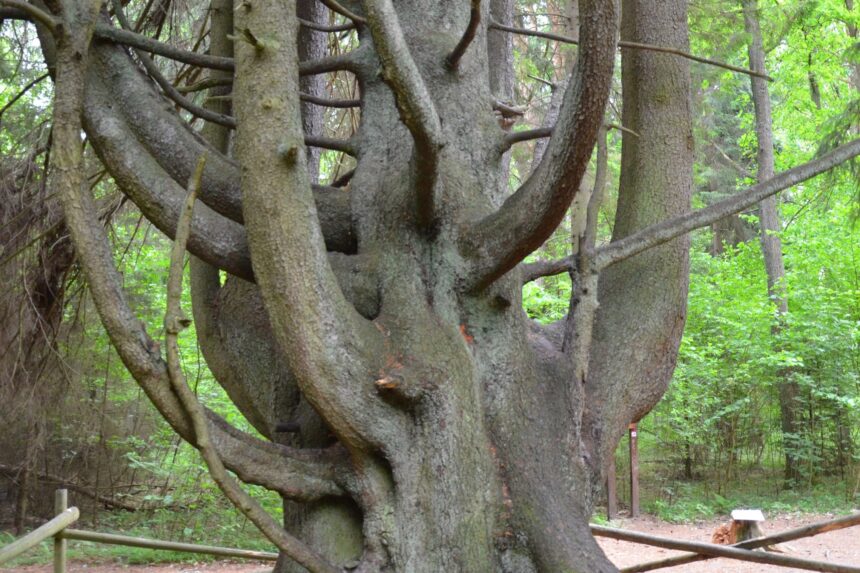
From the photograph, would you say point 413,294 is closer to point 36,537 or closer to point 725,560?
point 36,537

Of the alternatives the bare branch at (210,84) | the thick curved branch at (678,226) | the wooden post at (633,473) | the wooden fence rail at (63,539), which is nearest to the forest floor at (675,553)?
the wooden post at (633,473)

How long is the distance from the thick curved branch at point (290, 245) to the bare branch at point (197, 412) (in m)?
0.22

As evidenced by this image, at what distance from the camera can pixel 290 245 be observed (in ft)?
10.2

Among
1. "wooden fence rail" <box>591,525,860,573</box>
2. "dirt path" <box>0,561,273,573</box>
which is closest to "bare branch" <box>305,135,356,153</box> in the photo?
"wooden fence rail" <box>591,525,860,573</box>

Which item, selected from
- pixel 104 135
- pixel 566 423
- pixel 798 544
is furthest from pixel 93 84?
pixel 798 544

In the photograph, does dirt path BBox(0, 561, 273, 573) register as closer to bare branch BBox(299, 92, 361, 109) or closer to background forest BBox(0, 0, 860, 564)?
background forest BBox(0, 0, 860, 564)

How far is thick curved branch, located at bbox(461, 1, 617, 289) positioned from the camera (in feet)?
9.69

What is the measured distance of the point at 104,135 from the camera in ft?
11.9

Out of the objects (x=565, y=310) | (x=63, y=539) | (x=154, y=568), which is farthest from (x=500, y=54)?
(x=565, y=310)

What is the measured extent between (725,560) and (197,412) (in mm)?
8204

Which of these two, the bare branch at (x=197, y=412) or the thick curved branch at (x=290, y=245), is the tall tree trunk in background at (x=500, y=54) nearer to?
the thick curved branch at (x=290, y=245)

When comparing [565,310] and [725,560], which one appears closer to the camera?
[725,560]

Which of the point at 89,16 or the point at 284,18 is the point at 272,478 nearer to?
the point at 284,18

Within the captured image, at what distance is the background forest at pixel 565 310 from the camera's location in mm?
5771
